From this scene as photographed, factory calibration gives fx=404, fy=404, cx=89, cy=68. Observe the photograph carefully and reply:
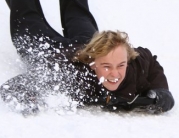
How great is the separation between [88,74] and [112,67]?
11 cm

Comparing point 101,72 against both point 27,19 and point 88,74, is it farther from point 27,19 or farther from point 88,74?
point 27,19

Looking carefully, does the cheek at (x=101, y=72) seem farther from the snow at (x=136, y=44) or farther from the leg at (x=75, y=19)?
the leg at (x=75, y=19)

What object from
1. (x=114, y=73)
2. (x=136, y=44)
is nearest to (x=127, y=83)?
(x=114, y=73)

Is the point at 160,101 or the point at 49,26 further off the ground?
the point at 49,26

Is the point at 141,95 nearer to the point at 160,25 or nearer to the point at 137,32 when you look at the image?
the point at 137,32

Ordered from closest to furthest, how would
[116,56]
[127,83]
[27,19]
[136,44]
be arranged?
[116,56], [127,83], [27,19], [136,44]

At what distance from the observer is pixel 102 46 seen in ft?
4.38

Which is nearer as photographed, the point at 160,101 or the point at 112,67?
the point at 112,67

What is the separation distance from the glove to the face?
171 mm

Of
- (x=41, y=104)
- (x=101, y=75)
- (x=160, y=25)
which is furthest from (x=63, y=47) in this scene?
(x=160, y=25)

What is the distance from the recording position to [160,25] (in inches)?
104

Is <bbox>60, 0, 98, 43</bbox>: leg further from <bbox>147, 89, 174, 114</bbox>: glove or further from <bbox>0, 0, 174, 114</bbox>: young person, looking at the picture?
<bbox>147, 89, 174, 114</bbox>: glove

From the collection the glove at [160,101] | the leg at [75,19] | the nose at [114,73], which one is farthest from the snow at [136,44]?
the leg at [75,19]

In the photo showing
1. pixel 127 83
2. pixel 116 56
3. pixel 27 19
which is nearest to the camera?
pixel 116 56
